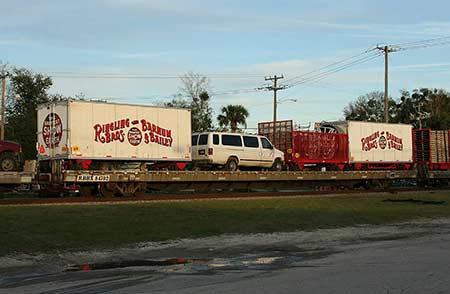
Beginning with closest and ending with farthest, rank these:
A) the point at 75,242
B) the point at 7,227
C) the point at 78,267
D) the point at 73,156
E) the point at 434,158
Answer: the point at 78,267, the point at 75,242, the point at 7,227, the point at 73,156, the point at 434,158

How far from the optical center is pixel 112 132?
24188 millimetres

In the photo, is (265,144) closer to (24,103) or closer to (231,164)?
(231,164)

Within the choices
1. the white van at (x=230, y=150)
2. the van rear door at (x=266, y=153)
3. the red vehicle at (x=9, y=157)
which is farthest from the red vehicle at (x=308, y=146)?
the red vehicle at (x=9, y=157)

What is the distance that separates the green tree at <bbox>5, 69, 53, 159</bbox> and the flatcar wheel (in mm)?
27590

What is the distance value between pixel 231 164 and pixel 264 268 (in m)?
18.7

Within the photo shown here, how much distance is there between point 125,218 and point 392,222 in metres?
7.45

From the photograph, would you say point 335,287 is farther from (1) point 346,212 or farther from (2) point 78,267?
(1) point 346,212

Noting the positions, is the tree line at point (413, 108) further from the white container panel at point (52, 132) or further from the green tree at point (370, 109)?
the white container panel at point (52, 132)

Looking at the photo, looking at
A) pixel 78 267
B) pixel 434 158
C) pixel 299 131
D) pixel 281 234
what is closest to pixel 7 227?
pixel 78 267

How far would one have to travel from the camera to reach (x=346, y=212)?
62.3ft

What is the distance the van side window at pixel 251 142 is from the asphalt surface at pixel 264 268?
15382 mm

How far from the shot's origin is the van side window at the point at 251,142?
28.8m

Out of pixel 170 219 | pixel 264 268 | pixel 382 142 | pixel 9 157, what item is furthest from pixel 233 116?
pixel 264 268

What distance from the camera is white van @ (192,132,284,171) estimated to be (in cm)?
2764
